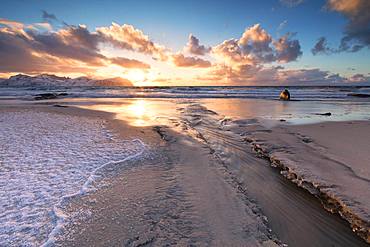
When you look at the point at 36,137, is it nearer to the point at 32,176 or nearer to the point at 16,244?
the point at 32,176

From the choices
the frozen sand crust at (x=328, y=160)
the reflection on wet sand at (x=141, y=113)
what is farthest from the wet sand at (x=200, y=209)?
the reflection on wet sand at (x=141, y=113)

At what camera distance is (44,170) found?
4.41 m

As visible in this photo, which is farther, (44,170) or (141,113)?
(141,113)

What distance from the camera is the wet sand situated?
273cm

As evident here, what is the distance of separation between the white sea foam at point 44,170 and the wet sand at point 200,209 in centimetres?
29

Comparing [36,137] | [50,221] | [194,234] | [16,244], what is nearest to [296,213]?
[194,234]

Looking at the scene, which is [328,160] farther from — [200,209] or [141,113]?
[141,113]

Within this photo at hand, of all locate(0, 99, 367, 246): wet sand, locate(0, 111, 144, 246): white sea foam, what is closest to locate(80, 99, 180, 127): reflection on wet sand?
locate(0, 111, 144, 246): white sea foam

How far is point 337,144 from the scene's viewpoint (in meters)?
6.95

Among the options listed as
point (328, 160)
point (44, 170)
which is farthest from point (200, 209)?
point (328, 160)

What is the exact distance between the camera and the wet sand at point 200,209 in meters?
2.73

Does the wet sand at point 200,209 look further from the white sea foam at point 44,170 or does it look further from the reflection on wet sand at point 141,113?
the reflection on wet sand at point 141,113

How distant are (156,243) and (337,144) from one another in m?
6.46

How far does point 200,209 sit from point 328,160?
376cm
